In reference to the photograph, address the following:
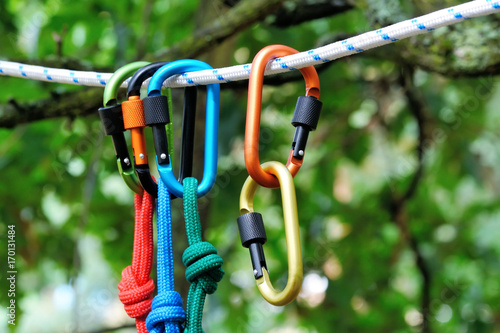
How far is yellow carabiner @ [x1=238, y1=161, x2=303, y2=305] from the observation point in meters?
0.45

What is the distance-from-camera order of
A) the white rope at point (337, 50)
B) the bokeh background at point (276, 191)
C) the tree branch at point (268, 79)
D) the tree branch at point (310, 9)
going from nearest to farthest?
the white rope at point (337, 50) < the tree branch at point (268, 79) < the tree branch at point (310, 9) < the bokeh background at point (276, 191)

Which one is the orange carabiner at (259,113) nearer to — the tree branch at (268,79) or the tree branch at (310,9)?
the tree branch at (268,79)

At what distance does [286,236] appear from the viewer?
46 centimetres

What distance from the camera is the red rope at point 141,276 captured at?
531 mm

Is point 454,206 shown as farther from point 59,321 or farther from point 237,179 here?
point 59,321

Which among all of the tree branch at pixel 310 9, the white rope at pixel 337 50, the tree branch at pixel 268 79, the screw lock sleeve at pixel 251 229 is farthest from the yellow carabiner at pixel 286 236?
the tree branch at pixel 310 9

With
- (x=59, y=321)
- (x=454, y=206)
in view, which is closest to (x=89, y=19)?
(x=454, y=206)

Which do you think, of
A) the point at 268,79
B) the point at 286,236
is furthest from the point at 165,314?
the point at 268,79

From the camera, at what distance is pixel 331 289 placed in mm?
1520

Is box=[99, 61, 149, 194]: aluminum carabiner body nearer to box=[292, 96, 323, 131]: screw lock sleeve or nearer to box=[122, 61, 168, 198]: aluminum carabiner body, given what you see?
box=[122, 61, 168, 198]: aluminum carabiner body

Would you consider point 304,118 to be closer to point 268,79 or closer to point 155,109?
point 155,109

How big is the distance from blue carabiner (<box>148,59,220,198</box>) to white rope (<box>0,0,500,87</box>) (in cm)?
1

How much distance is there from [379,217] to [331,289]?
0.85 feet

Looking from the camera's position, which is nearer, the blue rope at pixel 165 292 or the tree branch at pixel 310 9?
the blue rope at pixel 165 292
